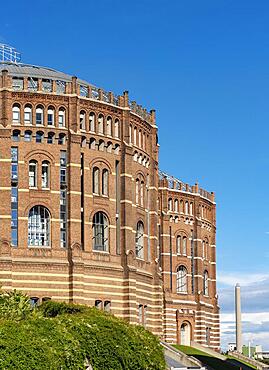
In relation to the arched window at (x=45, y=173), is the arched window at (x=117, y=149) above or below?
above

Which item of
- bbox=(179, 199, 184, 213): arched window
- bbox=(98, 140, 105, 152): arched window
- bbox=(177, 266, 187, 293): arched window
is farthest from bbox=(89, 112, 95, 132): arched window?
bbox=(177, 266, 187, 293): arched window

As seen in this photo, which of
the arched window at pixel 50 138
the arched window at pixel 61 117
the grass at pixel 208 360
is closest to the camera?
the arched window at pixel 50 138

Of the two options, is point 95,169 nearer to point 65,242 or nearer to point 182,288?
point 65,242

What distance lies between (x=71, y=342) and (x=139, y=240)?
148ft

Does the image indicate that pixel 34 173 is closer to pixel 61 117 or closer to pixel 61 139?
pixel 61 139

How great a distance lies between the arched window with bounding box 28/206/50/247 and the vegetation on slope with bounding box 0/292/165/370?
17.0m

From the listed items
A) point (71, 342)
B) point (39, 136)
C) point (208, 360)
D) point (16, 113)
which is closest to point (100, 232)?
point (39, 136)

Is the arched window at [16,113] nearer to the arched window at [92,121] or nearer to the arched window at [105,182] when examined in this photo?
the arched window at [92,121]

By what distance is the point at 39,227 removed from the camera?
10025 cm

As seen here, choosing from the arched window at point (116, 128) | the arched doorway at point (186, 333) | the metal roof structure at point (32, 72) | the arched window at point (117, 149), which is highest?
the metal roof structure at point (32, 72)

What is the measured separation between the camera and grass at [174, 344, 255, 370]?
11895cm

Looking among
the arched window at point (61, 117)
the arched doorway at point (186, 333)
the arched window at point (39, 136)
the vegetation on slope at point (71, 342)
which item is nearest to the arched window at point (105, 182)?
the arched window at point (61, 117)

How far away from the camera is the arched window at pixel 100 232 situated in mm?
103000

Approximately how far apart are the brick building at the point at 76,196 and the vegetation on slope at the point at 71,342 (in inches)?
623
